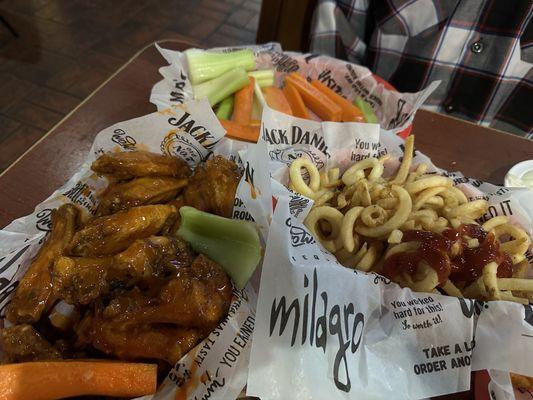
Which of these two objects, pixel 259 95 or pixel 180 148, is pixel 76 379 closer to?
pixel 180 148

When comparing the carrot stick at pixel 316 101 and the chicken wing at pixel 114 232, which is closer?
the chicken wing at pixel 114 232

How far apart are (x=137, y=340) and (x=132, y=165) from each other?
0.54 meters

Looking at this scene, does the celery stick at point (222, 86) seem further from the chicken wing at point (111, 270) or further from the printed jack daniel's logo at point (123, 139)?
the chicken wing at point (111, 270)

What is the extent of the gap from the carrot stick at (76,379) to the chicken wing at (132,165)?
568 mm

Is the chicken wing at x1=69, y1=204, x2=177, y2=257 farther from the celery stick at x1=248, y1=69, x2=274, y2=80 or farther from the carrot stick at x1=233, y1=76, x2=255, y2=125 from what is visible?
the celery stick at x1=248, y1=69, x2=274, y2=80

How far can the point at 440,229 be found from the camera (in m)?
1.25

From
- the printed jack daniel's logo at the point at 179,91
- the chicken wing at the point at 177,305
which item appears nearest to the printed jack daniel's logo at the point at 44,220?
the chicken wing at the point at 177,305

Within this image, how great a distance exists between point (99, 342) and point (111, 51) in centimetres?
317

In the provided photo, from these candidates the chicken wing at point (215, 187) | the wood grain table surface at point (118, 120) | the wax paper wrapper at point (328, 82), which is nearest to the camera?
the chicken wing at point (215, 187)

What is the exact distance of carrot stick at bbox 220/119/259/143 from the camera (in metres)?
1.69

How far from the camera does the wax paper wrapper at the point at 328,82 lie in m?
1.83

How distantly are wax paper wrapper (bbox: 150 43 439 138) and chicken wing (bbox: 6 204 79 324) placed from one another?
0.80 metres

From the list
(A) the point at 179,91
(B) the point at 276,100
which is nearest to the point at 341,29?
(B) the point at 276,100

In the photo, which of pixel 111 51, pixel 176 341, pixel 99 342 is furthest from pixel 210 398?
pixel 111 51
